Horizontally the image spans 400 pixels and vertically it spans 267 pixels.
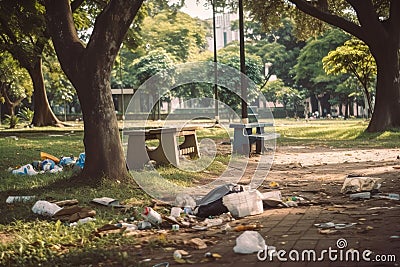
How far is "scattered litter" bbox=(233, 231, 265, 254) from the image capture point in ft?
17.8

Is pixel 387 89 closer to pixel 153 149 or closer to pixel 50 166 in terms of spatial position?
pixel 153 149

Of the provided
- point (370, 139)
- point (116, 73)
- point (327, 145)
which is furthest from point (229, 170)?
point (116, 73)

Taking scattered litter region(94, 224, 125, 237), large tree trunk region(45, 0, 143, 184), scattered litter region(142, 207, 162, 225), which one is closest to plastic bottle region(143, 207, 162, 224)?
scattered litter region(142, 207, 162, 225)

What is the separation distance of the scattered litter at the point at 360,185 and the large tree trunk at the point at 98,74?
11.5ft

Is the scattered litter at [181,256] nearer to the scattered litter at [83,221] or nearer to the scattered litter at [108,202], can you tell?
the scattered litter at [83,221]

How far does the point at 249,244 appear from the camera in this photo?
5.46m

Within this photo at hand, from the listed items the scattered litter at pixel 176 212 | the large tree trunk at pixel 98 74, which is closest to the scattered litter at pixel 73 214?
the scattered litter at pixel 176 212

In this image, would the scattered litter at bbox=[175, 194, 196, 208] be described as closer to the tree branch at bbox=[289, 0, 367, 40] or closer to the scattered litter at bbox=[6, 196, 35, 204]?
the scattered litter at bbox=[6, 196, 35, 204]

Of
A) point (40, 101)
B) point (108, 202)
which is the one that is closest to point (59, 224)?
point (108, 202)

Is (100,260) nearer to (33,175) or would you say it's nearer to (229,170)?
(33,175)

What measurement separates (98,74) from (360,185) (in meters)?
4.40

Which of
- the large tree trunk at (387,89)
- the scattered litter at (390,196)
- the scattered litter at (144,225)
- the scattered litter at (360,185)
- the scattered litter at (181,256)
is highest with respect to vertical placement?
the large tree trunk at (387,89)

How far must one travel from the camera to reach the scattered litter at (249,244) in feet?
17.8

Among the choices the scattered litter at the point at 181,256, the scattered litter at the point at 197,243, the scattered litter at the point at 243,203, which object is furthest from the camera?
the scattered litter at the point at 243,203
